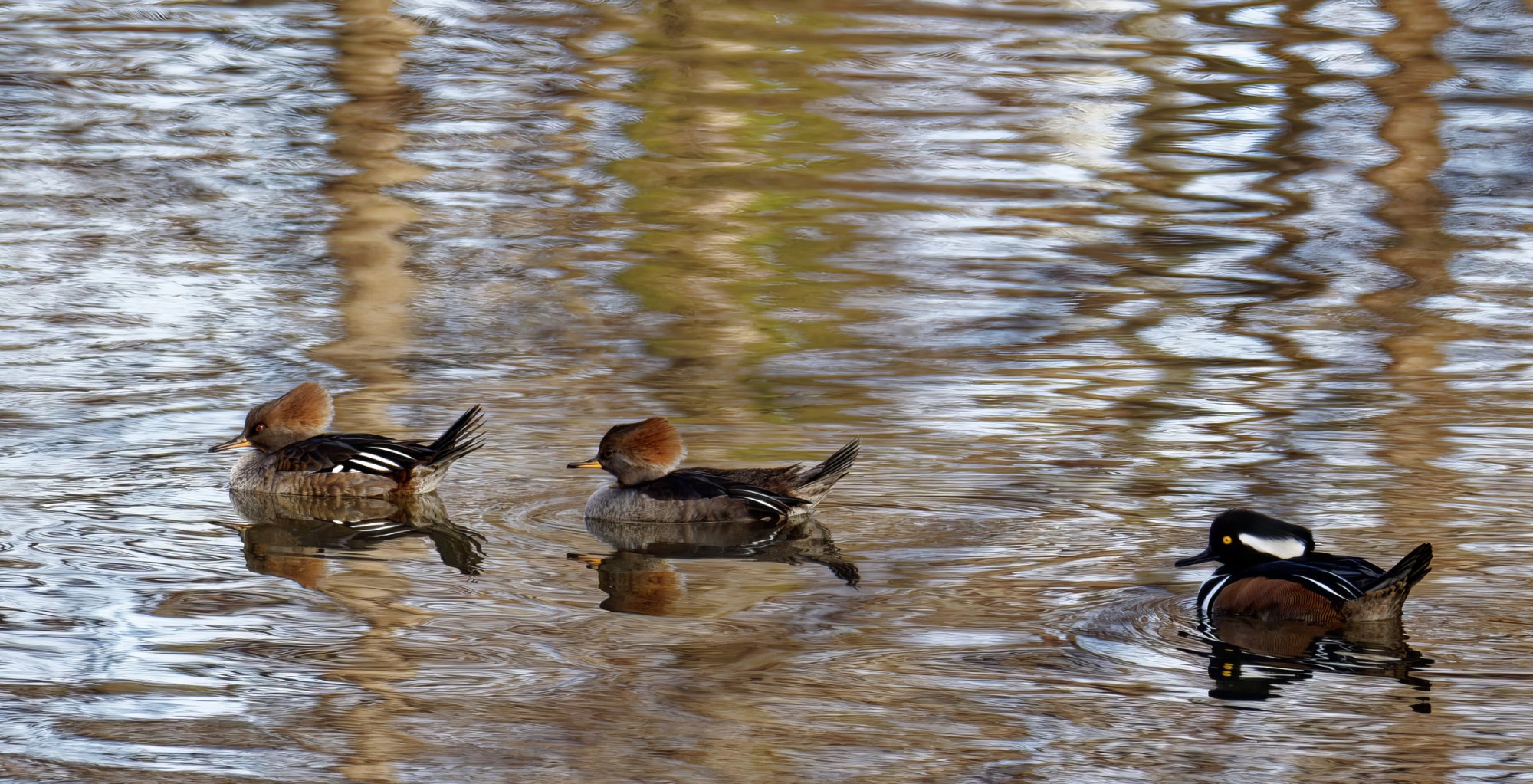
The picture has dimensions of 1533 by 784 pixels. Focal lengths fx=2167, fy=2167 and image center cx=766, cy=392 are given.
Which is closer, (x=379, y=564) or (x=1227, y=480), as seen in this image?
(x=379, y=564)

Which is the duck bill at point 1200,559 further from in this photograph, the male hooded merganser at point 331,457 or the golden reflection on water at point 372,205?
the golden reflection on water at point 372,205

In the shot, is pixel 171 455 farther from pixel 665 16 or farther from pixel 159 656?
pixel 665 16

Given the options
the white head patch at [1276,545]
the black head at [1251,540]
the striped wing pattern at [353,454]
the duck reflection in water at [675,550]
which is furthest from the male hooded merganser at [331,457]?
the white head patch at [1276,545]

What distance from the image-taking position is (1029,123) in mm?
18797

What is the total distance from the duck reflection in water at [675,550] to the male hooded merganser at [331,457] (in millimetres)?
730

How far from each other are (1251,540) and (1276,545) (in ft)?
0.33

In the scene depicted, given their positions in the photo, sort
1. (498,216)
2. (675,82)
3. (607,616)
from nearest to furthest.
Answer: (607,616) → (498,216) → (675,82)

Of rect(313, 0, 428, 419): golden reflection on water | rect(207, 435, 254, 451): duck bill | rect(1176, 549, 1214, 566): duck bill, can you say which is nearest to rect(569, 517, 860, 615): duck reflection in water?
rect(1176, 549, 1214, 566): duck bill

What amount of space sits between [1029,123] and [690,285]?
6332 mm

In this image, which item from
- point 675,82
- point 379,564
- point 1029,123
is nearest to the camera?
point 379,564

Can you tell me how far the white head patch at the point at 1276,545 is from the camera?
7.32 metres

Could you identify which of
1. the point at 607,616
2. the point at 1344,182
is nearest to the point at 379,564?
the point at 607,616

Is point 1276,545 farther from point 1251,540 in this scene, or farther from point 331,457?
point 331,457

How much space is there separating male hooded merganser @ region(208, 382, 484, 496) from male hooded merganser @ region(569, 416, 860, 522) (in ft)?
2.00
